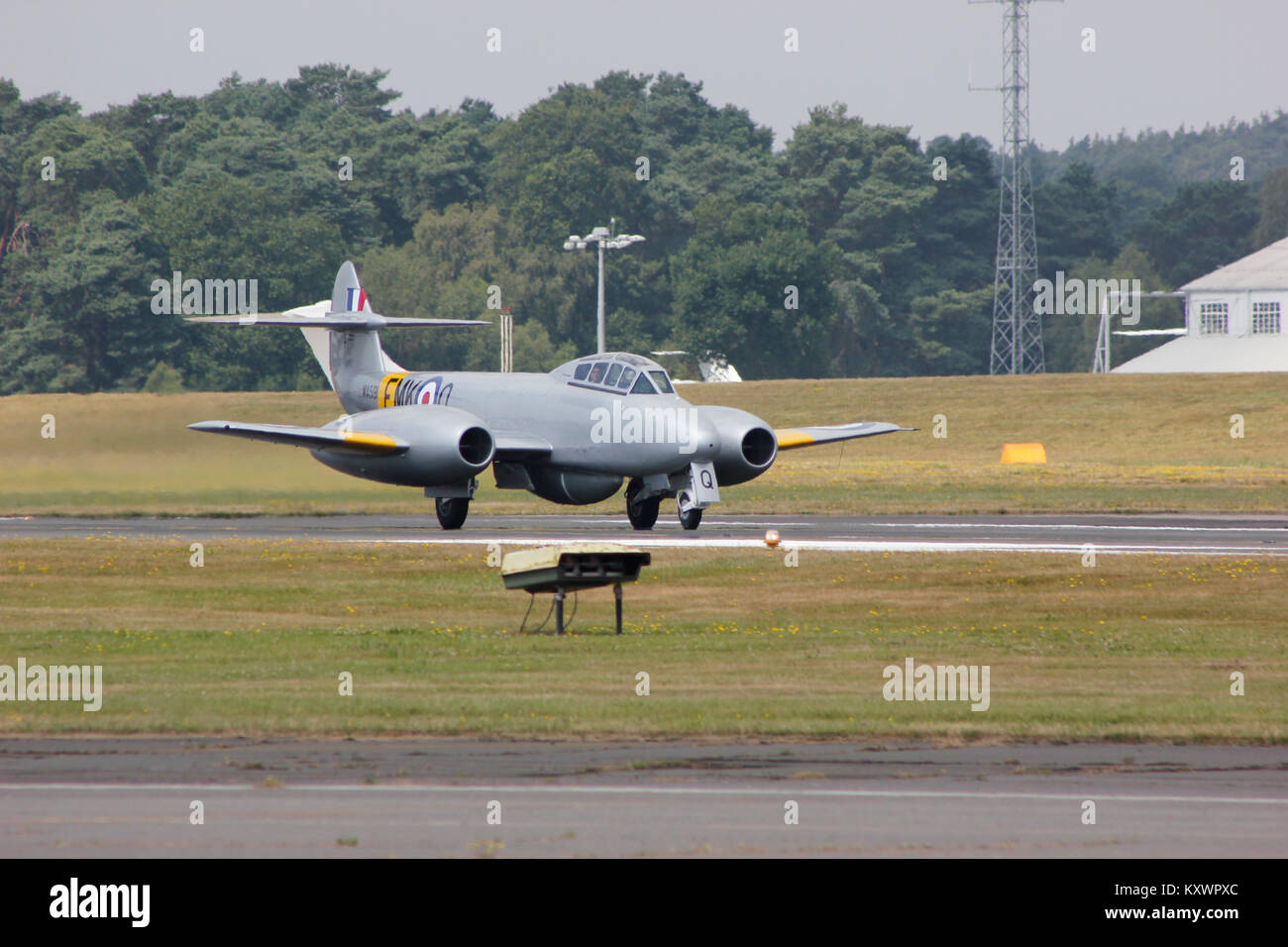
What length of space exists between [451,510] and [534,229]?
84.1 meters

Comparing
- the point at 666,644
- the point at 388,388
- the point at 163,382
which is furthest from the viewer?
the point at 163,382

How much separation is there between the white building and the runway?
54757 mm

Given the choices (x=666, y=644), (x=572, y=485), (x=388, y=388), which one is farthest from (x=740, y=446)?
(x=666, y=644)

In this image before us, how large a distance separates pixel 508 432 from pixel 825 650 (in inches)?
650

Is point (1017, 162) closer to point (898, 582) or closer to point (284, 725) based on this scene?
point (898, 582)

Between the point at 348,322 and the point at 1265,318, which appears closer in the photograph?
the point at 348,322

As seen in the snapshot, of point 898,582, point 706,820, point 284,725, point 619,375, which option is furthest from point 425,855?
point 619,375

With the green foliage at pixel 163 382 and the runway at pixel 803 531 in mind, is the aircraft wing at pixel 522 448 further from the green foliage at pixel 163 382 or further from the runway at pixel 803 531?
the green foliage at pixel 163 382

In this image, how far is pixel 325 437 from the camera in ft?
102

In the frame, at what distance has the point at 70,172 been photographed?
10494cm

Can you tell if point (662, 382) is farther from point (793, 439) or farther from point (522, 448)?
point (793, 439)

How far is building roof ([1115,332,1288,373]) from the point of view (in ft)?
283

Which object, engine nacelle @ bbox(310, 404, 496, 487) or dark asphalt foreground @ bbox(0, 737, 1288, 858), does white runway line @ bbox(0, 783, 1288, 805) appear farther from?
engine nacelle @ bbox(310, 404, 496, 487)

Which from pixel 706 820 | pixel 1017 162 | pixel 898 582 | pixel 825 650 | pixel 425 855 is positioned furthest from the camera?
pixel 1017 162
